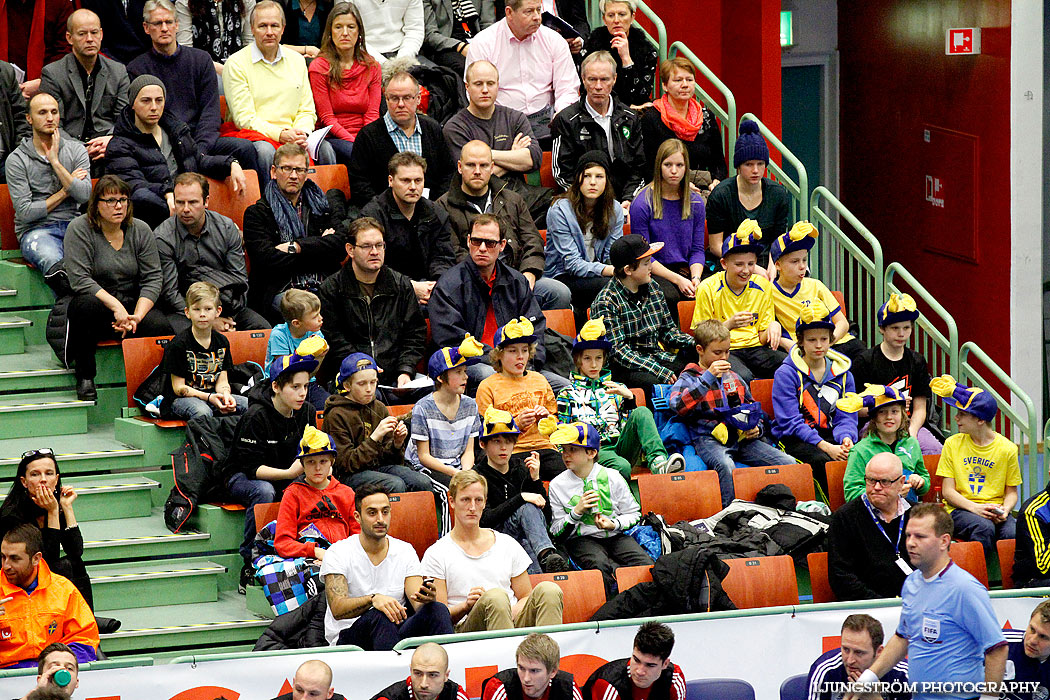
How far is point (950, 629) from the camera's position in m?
7.00

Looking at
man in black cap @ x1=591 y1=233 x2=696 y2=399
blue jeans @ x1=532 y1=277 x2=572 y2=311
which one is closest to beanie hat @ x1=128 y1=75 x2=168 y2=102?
blue jeans @ x1=532 y1=277 x2=572 y2=311

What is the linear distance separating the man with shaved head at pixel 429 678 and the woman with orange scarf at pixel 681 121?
578 cm

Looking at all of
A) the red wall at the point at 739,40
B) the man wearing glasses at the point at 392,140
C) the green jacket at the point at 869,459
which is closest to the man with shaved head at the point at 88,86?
the man wearing glasses at the point at 392,140

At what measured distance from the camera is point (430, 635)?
782 cm

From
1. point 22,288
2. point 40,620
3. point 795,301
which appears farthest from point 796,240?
point 40,620

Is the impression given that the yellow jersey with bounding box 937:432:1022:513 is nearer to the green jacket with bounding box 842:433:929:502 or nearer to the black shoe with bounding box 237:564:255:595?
the green jacket with bounding box 842:433:929:502

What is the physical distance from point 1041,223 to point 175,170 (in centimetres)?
774

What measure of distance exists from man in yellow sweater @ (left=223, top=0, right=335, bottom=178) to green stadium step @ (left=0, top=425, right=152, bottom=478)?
2.73 m

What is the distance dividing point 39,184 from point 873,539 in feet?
19.0

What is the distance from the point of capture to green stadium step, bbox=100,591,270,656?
858 cm

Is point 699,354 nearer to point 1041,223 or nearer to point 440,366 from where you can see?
point 440,366

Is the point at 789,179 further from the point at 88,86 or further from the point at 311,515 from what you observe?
the point at 311,515

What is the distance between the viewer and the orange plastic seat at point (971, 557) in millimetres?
9047

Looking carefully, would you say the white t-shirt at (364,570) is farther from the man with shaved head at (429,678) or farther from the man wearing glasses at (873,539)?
the man wearing glasses at (873,539)
